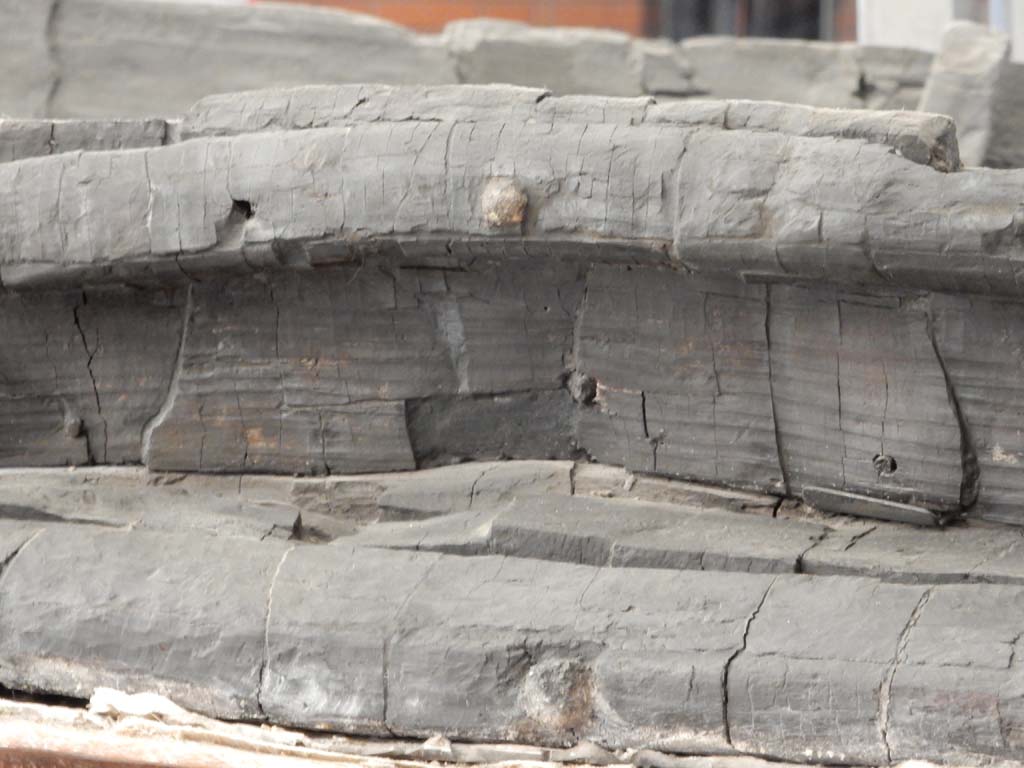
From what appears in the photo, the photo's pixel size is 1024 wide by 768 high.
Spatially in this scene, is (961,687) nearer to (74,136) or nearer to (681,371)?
(681,371)

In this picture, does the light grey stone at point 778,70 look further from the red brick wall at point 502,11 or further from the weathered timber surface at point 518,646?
the weathered timber surface at point 518,646

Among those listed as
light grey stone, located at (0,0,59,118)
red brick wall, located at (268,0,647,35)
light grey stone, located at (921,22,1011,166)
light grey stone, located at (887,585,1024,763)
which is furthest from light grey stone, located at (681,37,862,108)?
light grey stone, located at (887,585,1024,763)

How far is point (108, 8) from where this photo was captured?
5734 millimetres

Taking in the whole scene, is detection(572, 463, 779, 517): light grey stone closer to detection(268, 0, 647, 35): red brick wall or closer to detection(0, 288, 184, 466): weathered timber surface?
detection(0, 288, 184, 466): weathered timber surface

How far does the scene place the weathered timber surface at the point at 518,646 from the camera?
250cm

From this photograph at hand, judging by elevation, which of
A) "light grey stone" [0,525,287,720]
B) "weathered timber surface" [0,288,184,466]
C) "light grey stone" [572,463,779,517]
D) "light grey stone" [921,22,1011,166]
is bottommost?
"light grey stone" [0,525,287,720]

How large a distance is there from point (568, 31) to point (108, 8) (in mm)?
1819

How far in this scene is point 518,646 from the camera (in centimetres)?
270

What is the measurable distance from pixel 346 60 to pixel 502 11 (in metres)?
1.99

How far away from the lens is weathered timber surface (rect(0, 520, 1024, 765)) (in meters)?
2.50

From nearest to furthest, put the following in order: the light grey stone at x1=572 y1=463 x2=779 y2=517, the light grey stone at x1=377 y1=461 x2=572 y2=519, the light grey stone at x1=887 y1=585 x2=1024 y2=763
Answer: the light grey stone at x1=887 y1=585 x2=1024 y2=763 < the light grey stone at x1=572 y1=463 x2=779 y2=517 < the light grey stone at x1=377 y1=461 x2=572 y2=519

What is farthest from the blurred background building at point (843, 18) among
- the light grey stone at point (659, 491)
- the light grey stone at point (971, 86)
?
the light grey stone at point (659, 491)

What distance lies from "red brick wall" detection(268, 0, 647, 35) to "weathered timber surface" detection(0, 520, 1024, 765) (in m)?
5.01

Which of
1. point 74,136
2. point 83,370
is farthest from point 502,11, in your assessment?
point 83,370
